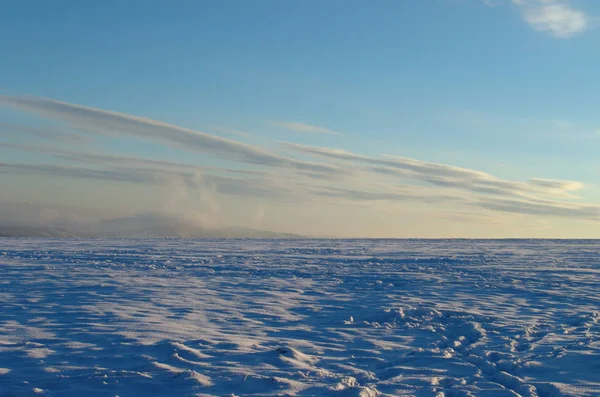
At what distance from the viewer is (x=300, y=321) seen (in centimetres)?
915

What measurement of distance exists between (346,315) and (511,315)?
312cm

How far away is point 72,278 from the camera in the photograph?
14531 millimetres

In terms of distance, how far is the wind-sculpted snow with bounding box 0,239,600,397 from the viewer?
571 cm

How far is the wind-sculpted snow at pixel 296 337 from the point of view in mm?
5715

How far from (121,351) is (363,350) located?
10.7 ft

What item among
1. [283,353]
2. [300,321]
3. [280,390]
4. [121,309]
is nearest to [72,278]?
[121,309]

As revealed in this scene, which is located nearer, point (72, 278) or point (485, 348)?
point (485, 348)

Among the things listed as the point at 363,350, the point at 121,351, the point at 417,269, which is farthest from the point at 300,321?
the point at 417,269

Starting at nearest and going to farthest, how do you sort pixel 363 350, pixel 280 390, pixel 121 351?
pixel 280 390 < pixel 121 351 < pixel 363 350

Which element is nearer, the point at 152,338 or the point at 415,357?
the point at 415,357

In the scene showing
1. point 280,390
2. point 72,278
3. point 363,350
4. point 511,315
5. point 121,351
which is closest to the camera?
point 280,390

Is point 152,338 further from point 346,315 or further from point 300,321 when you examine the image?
point 346,315

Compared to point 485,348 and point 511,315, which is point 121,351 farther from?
point 511,315

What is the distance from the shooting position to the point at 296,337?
7910 mm
